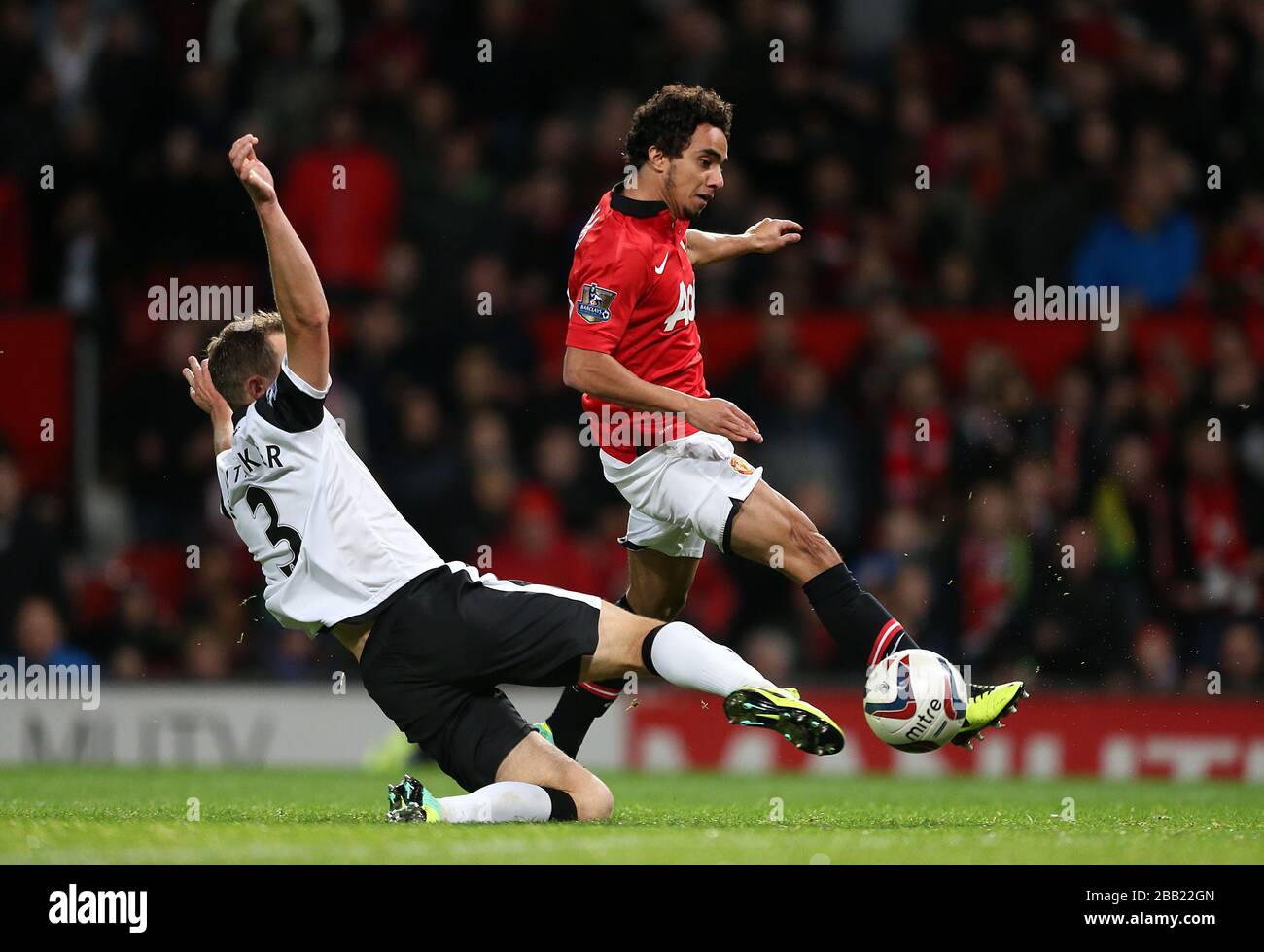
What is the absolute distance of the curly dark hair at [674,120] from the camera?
677 cm

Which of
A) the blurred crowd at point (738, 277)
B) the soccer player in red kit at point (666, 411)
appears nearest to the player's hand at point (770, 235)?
the soccer player in red kit at point (666, 411)

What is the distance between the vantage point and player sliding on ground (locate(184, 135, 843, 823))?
229 inches

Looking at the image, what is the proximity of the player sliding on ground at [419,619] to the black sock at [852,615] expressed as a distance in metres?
0.61

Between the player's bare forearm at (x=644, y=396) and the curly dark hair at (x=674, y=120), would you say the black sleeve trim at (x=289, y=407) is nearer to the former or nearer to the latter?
the player's bare forearm at (x=644, y=396)

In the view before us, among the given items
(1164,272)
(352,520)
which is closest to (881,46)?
(1164,272)

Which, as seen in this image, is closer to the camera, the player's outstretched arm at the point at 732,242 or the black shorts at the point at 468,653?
the black shorts at the point at 468,653

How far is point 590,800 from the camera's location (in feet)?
19.7

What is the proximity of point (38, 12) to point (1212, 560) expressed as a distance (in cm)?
999

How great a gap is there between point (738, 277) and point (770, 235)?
4658mm

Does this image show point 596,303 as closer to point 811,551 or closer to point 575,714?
point 811,551

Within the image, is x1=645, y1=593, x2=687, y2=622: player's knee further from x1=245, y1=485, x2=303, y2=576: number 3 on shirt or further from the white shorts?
x1=245, y1=485, x2=303, y2=576: number 3 on shirt

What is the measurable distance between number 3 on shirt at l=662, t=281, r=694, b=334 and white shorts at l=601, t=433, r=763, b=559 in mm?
446

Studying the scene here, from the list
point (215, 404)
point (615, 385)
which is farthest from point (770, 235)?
point (215, 404)

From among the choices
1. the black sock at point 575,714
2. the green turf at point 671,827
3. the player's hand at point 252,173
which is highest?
the player's hand at point 252,173
